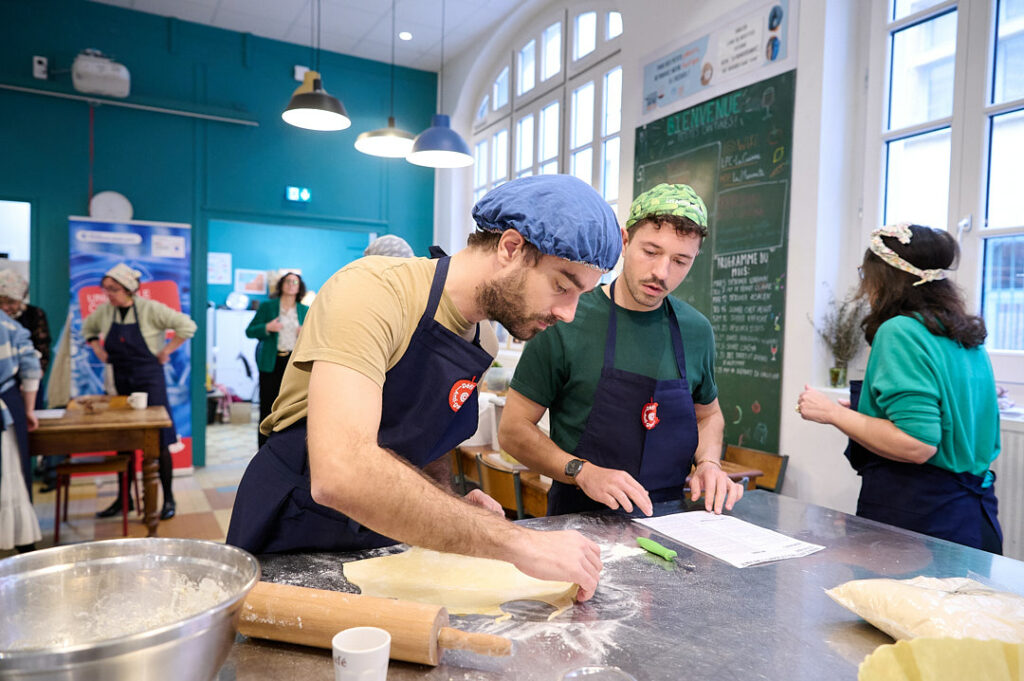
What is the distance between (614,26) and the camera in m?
4.92

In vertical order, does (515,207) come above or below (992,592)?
above

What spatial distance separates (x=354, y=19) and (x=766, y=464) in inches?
208

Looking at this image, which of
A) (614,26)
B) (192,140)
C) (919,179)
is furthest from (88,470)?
(919,179)

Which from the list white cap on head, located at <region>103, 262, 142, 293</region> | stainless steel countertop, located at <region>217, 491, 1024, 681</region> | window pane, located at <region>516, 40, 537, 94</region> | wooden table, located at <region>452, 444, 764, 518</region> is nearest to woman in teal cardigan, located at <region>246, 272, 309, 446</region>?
white cap on head, located at <region>103, 262, 142, 293</region>

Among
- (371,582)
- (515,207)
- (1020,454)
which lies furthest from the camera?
(1020,454)

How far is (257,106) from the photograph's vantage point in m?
6.44

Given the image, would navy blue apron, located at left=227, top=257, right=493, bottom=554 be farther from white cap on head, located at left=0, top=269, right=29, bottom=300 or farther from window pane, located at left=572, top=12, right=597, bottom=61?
window pane, located at left=572, top=12, right=597, bottom=61

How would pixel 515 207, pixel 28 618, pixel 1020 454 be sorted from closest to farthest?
pixel 28 618 < pixel 515 207 < pixel 1020 454

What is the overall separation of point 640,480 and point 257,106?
611cm

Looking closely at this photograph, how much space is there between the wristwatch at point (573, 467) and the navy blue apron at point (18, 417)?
3.28m

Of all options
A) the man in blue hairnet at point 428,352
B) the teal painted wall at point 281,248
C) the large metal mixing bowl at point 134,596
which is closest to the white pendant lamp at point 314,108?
the man in blue hairnet at point 428,352

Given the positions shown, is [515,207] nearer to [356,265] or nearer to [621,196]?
[356,265]

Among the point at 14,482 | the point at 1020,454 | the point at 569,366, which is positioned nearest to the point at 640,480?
the point at 569,366

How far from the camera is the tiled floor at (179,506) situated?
167 inches
